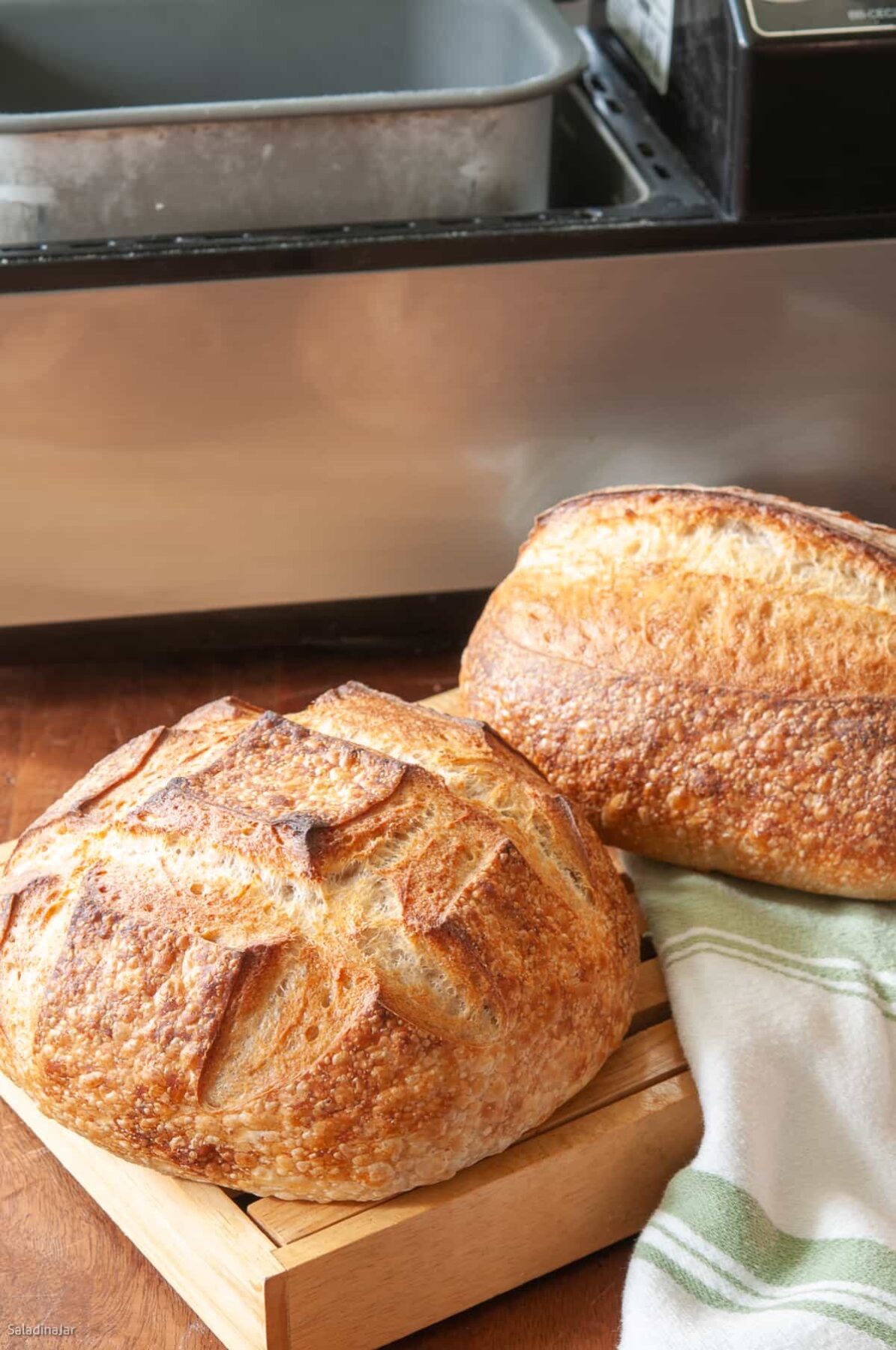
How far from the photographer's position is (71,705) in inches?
54.9

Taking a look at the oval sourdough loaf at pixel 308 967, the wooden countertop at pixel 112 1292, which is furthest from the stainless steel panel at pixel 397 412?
the wooden countertop at pixel 112 1292

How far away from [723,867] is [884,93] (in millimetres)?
622

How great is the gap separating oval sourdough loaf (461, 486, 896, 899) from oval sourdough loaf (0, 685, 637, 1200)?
0.12m

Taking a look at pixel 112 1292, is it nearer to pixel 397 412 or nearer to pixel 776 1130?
pixel 776 1130

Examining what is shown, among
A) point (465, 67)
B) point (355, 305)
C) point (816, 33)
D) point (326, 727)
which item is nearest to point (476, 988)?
point (326, 727)

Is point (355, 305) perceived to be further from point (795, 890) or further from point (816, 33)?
point (795, 890)

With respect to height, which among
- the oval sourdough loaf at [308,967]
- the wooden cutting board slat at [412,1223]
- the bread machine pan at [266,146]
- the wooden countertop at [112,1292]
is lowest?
the wooden countertop at [112,1292]

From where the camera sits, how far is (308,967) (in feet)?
2.68

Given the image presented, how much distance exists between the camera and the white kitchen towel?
79cm

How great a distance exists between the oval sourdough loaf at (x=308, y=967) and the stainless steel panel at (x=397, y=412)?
1.32 ft

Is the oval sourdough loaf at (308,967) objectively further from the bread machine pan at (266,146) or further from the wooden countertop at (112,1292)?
the bread machine pan at (266,146)

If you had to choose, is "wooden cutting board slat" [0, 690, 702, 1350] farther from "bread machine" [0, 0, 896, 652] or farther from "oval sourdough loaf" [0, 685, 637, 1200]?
"bread machine" [0, 0, 896, 652]

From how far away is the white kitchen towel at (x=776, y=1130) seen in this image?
0.79m

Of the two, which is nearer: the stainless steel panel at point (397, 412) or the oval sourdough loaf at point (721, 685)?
the oval sourdough loaf at point (721, 685)
